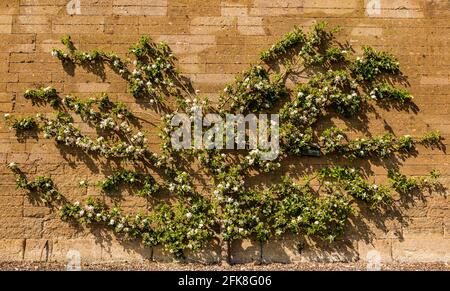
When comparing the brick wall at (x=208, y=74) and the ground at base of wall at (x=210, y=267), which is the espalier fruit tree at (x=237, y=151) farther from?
the ground at base of wall at (x=210, y=267)

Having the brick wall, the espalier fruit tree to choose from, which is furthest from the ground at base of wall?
the espalier fruit tree

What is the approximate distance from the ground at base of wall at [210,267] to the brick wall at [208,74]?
0.09m

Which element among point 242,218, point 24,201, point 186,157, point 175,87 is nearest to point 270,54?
point 175,87

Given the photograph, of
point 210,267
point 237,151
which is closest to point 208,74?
point 237,151

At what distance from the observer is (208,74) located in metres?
6.40

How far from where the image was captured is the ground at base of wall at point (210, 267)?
236 inches

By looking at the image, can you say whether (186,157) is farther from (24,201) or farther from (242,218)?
(24,201)

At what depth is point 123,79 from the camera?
6391 mm

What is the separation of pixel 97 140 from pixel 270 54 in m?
2.41

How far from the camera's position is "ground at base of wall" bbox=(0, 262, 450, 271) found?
5988 millimetres

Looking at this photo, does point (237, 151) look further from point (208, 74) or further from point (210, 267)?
point (210, 267)

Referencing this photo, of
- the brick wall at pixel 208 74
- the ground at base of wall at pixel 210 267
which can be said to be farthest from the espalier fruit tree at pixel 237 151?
the ground at base of wall at pixel 210 267

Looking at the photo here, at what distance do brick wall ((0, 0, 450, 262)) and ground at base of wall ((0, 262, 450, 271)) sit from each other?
88 millimetres

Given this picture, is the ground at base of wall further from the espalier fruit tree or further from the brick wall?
the espalier fruit tree
